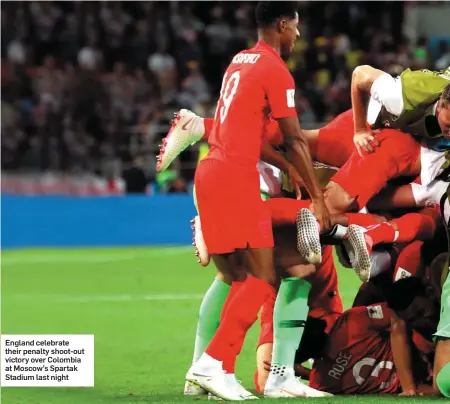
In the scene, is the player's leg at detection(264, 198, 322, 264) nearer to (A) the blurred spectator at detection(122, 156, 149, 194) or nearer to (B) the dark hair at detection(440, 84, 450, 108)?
(B) the dark hair at detection(440, 84, 450, 108)

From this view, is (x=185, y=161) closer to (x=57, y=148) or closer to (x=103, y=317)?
(x=57, y=148)

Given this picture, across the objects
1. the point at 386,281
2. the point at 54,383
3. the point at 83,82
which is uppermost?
the point at 83,82

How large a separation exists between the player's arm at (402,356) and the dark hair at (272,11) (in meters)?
1.64

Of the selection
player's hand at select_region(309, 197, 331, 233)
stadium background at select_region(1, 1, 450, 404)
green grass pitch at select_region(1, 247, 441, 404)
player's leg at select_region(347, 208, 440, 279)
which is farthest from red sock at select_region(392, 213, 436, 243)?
stadium background at select_region(1, 1, 450, 404)

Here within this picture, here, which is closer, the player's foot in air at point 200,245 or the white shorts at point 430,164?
the player's foot in air at point 200,245

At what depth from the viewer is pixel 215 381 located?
5.48m

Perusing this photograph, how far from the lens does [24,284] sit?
1252cm

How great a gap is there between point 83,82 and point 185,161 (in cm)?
202

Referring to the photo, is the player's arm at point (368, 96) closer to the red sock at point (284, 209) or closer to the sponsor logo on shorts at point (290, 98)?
the red sock at point (284, 209)

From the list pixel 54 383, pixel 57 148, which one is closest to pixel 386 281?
pixel 54 383

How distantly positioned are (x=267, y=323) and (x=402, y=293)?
88 centimetres

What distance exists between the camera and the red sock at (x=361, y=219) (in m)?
6.11

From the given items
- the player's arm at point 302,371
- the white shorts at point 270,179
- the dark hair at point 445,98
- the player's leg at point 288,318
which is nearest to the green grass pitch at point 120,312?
the player's leg at point 288,318

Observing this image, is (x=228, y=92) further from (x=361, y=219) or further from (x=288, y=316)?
(x=288, y=316)
